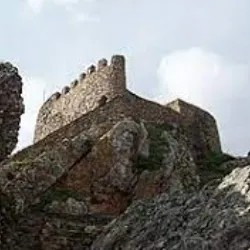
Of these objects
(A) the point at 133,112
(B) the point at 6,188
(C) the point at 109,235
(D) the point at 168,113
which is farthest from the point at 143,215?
(D) the point at 168,113

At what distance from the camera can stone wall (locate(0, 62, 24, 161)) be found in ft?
→ 44.9

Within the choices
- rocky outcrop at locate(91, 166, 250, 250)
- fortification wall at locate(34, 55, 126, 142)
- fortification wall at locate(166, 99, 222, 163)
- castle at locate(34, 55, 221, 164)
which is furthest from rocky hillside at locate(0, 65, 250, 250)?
fortification wall at locate(34, 55, 126, 142)

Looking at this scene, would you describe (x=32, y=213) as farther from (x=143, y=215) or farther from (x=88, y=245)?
(x=143, y=215)

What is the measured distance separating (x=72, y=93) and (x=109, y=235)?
22.2 m

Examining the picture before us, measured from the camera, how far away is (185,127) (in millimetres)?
32344

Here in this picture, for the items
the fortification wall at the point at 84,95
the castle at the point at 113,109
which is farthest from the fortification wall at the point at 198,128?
the fortification wall at the point at 84,95

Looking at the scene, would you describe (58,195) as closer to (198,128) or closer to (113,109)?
(113,109)

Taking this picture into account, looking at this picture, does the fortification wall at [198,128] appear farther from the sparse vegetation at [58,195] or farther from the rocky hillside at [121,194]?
the sparse vegetation at [58,195]

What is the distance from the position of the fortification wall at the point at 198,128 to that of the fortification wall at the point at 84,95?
2.79 metres

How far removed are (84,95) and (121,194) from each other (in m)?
13.6

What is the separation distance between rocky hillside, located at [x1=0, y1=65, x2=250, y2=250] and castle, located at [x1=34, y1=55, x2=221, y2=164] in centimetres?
Answer: 78

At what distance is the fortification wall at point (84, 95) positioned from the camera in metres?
32.8

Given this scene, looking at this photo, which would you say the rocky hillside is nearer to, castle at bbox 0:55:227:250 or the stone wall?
castle at bbox 0:55:227:250

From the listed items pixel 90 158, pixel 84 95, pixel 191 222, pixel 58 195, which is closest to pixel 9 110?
pixel 191 222
